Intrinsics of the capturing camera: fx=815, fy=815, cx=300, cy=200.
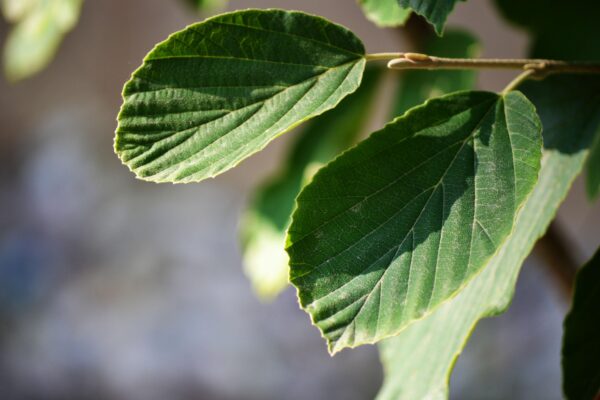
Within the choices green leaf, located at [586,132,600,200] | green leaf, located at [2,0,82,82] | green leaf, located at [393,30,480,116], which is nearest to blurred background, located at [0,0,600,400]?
green leaf, located at [2,0,82,82]

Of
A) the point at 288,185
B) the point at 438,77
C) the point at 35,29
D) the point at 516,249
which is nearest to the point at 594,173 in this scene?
the point at 516,249

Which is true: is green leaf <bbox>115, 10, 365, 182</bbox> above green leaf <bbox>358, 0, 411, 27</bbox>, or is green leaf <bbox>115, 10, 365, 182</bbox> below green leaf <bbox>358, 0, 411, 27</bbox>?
above

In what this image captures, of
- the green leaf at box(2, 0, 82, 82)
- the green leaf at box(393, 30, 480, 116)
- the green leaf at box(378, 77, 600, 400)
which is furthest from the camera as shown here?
the green leaf at box(2, 0, 82, 82)

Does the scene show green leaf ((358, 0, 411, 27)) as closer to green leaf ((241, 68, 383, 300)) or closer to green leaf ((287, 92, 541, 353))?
green leaf ((287, 92, 541, 353))

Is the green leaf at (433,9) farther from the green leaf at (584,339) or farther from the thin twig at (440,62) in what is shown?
the green leaf at (584,339)

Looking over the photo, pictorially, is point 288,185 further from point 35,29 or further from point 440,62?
point 440,62

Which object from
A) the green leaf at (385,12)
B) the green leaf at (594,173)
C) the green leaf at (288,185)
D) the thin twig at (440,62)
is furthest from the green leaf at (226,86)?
the green leaf at (288,185)

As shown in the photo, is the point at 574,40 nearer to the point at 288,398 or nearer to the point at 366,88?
the point at 366,88
